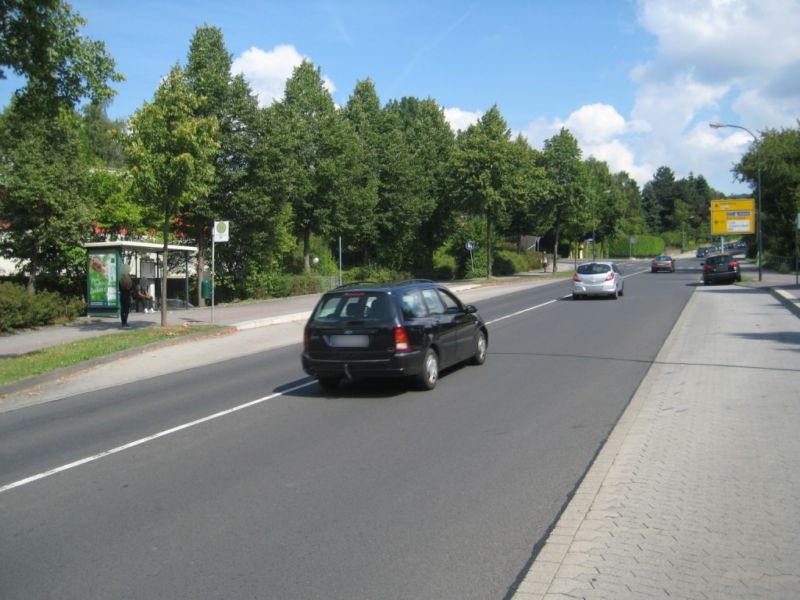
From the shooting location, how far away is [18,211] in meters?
24.0

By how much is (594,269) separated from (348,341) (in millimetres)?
19607

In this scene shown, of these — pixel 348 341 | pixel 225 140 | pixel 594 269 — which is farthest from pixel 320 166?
pixel 348 341

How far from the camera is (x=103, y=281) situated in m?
22.8

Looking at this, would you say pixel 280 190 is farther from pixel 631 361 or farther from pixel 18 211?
pixel 631 361

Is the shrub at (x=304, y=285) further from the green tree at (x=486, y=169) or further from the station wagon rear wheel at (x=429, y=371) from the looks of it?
the station wagon rear wheel at (x=429, y=371)

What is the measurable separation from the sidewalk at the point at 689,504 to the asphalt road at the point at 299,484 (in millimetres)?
261

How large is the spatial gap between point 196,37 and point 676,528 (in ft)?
100

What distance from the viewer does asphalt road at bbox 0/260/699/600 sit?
4387mm

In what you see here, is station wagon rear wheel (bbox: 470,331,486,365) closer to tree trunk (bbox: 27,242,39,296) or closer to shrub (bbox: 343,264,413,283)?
tree trunk (bbox: 27,242,39,296)

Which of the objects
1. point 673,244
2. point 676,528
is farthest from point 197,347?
point 673,244

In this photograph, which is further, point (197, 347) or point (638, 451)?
point (197, 347)

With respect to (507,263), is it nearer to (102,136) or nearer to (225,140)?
(102,136)

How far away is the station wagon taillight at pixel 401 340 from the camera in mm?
9805

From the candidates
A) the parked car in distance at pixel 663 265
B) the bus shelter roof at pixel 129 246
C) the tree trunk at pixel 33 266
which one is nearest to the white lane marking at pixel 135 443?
the bus shelter roof at pixel 129 246
